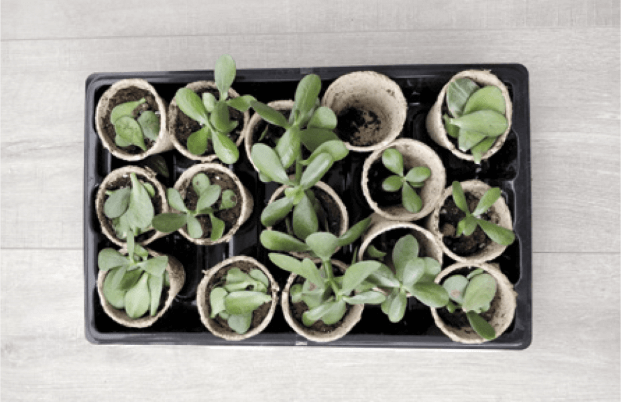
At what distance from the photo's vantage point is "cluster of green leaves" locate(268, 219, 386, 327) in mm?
576

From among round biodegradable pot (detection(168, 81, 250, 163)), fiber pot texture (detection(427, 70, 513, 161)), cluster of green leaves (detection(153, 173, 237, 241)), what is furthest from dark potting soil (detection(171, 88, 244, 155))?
fiber pot texture (detection(427, 70, 513, 161))

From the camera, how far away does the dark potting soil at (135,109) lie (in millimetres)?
764

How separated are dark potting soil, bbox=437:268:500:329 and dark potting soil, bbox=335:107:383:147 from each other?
29 cm

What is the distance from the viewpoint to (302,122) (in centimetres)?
64

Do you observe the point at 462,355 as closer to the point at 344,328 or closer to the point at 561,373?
the point at 561,373

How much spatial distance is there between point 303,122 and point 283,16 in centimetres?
43

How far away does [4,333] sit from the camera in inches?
39.2

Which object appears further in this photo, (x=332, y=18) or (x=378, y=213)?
(x=332, y=18)

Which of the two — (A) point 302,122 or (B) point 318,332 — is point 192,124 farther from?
(B) point 318,332

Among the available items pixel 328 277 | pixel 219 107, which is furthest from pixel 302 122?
pixel 328 277

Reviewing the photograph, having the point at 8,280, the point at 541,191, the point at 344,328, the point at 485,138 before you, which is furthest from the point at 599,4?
the point at 8,280

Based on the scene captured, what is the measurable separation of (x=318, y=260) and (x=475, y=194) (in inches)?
11.8

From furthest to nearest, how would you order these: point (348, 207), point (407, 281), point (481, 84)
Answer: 1. point (348, 207)
2. point (481, 84)
3. point (407, 281)

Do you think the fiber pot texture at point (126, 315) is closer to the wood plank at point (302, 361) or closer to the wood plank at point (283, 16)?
the wood plank at point (302, 361)
